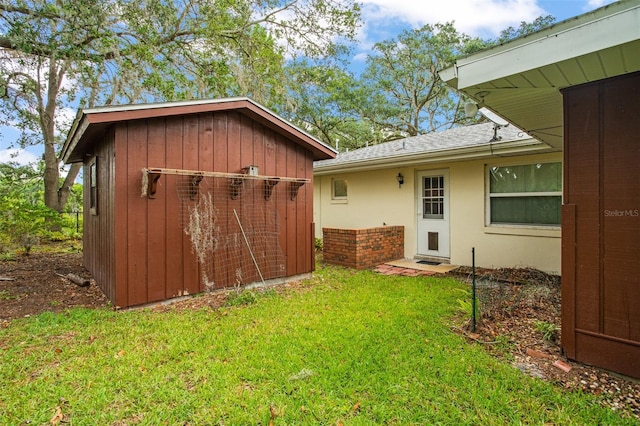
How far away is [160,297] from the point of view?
445 cm

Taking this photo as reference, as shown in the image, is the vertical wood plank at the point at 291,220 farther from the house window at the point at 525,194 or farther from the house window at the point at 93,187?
the house window at the point at 525,194

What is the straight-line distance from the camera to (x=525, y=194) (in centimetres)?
601

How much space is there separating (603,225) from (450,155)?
403cm

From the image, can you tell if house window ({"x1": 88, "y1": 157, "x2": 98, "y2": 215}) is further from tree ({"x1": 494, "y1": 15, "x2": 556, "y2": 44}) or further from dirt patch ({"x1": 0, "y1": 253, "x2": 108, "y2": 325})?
tree ({"x1": 494, "y1": 15, "x2": 556, "y2": 44})

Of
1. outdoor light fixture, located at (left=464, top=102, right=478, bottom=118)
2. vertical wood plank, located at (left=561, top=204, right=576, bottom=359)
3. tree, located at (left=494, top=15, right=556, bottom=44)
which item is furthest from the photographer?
tree, located at (left=494, top=15, right=556, bottom=44)

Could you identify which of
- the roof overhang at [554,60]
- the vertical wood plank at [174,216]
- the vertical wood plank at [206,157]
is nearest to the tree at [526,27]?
the roof overhang at [554,60]

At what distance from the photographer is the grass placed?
2.19 meters

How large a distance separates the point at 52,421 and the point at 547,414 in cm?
322

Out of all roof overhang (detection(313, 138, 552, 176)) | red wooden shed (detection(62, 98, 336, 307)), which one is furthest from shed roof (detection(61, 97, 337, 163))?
roof overhang (detection(313, 138, 552, 176))

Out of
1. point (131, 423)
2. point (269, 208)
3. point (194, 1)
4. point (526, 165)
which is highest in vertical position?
point (194, 1)

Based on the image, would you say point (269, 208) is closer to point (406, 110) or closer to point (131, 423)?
point (131, 423)

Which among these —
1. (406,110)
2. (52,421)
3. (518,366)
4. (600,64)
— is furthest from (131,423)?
(406,110)

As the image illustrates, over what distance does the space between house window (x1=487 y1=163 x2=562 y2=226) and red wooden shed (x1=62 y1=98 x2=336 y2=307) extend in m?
3.32

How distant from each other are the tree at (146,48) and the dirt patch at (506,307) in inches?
186
